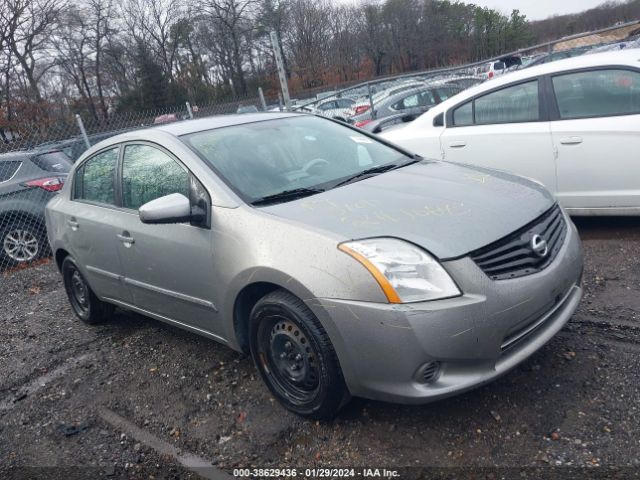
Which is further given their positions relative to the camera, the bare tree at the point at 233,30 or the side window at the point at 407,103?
the bare tree at the point at 233,30

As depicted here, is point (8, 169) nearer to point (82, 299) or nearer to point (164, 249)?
point (82, 299)

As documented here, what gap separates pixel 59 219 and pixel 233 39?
49285 millimetres

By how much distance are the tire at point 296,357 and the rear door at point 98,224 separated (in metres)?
1.47

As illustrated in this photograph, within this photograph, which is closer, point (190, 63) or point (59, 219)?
point (59, 219)

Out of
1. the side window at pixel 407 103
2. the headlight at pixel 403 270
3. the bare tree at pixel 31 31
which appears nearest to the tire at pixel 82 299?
the headlight at pixel 403 270

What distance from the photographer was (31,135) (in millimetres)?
11469

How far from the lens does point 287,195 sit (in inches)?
123

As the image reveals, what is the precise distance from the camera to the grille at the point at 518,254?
8.28ft

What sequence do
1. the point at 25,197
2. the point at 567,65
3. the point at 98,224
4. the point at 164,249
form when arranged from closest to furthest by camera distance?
the point at 164,249
the point at 98,224
the point at 567,65
the point at 25,197

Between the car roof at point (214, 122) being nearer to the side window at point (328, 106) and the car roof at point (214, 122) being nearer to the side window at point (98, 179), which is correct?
the side window at point (98, 179)

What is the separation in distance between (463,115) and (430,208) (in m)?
3.10

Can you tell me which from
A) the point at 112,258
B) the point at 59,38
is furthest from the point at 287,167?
the point at 59,38

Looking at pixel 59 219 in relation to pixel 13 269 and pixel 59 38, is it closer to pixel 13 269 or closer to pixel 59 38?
pixel 13 269

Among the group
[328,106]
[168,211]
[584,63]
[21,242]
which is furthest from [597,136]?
[328,106]
